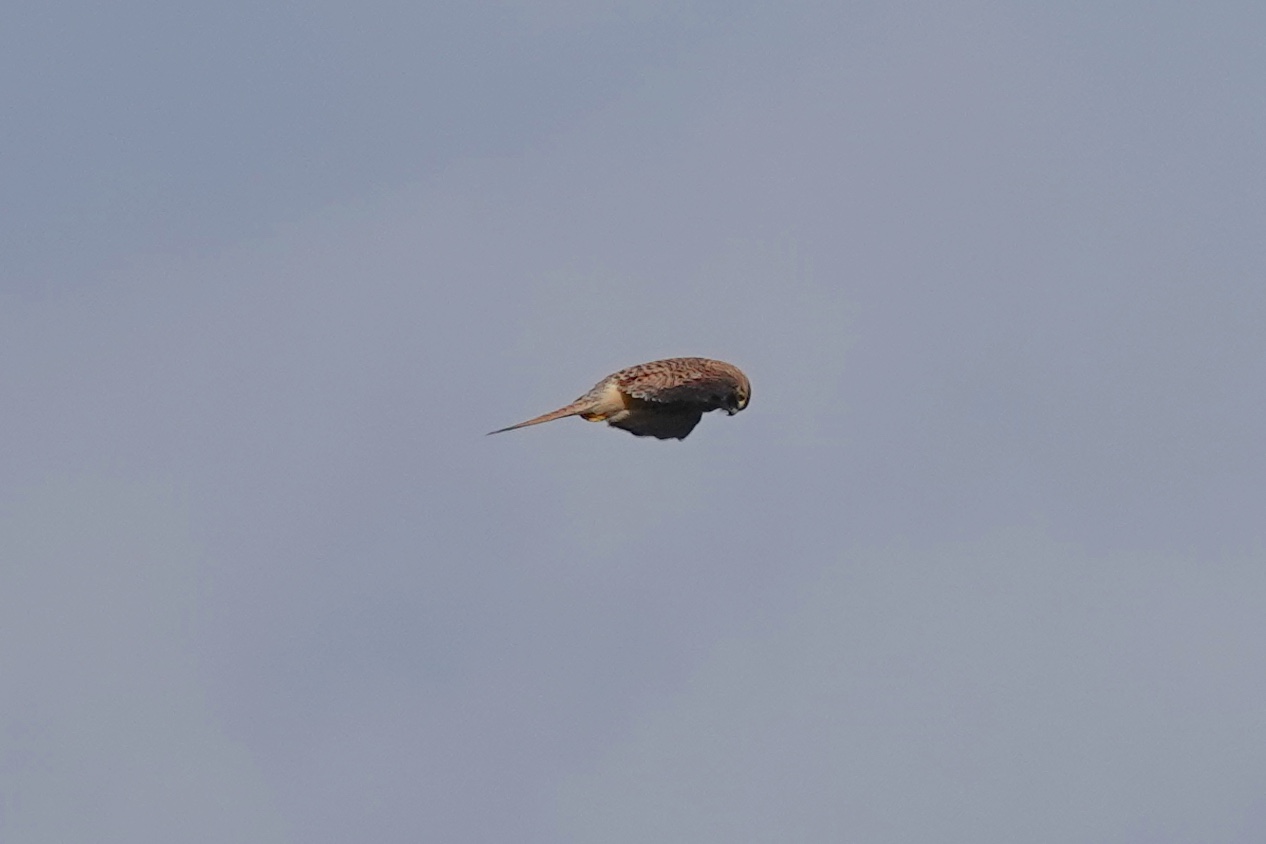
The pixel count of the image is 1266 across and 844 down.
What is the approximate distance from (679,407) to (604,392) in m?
1.11

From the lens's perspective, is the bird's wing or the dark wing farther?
the dark wing

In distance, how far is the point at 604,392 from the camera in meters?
38.6

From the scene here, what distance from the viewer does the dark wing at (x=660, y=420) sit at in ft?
127

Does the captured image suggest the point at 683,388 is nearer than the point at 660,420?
Yes

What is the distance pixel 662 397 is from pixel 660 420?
69 centimetres

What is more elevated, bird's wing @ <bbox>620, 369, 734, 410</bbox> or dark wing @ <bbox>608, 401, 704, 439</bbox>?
bird's wing @ <bbox>620, 369, 734, 410</bbox>

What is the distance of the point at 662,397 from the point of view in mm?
38625

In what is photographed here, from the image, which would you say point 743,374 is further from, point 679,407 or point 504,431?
point 504,431

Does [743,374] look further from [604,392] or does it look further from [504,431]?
[504,431]

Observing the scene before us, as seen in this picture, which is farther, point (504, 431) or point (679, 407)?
point (679, 407)

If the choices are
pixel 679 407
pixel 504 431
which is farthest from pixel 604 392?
pixel 504 431

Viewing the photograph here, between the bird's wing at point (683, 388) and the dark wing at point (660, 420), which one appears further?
the dark wing at point (660, 420)

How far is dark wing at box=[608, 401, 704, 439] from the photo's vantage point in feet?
127

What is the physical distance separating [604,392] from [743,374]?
8.47 feet
